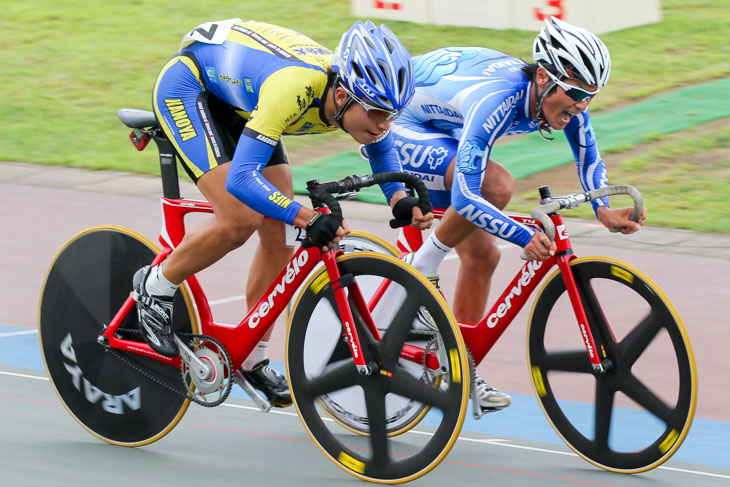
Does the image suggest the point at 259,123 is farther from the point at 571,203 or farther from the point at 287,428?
the point at 287,428

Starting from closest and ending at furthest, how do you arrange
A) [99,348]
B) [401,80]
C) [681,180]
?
[401,80] → [99,348] → [681,180]

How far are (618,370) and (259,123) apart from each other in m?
1.60

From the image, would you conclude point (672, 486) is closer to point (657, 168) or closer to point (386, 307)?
point (386, 307)

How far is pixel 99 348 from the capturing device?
17.1 ft

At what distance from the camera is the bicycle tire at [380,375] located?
4402 millimetres

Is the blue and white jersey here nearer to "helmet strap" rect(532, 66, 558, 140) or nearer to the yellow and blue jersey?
"helmet strap" rect(532, 66, 558, 140)

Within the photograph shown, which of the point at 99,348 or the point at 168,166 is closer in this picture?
the point at 168,166

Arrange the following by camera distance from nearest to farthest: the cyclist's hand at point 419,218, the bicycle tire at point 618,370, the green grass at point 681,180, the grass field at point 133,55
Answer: the bicycle tire at point 618,370
the cyclist's hand at point 419,218
the green grass at point 681,180
the grass field at point 133,55

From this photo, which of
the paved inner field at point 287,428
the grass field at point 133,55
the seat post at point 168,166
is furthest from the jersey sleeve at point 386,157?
the grass field at point 133,55

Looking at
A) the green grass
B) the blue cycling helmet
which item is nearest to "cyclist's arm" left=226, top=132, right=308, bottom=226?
the blue cycling helmet

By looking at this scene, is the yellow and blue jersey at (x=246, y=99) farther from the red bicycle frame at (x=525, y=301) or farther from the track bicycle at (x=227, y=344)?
the red bicycle frame at (x=525, y=301)

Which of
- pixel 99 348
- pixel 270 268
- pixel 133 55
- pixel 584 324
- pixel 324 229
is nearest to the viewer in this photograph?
pixel 324 229

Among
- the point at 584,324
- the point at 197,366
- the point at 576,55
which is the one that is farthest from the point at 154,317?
the point at 576,55

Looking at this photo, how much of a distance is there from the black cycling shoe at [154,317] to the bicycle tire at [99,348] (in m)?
0.11
